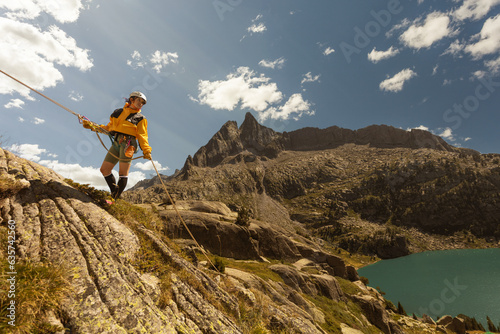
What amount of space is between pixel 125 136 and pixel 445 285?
122155mm

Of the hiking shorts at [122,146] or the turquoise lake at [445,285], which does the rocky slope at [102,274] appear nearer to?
the hiking shorts at [122,146]

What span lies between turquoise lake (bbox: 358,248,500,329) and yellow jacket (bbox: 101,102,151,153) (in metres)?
84.9

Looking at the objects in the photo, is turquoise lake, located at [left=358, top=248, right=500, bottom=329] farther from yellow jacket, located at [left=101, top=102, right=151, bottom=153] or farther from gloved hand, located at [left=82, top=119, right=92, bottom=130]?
gloved hand, located at [left=82, top=119, right=92, bottom=130]

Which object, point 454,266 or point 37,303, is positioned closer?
point 37,303

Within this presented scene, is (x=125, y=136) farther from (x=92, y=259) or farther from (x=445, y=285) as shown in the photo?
(x=445, y=285)

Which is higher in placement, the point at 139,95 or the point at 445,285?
the point at 139,95

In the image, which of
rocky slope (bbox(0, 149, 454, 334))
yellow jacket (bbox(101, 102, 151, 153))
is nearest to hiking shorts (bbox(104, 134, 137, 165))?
yellow jacket (bbox(101, 102, 151, 153))

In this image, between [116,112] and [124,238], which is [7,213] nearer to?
[124,238]

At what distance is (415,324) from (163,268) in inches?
2164

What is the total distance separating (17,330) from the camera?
3.51 meters

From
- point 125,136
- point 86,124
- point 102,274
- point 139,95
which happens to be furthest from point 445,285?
point 86,124

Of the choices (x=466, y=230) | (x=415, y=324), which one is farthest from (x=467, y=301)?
(x=466, y=230)

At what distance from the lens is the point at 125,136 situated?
9.28 meters

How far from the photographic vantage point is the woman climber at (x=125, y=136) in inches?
360
